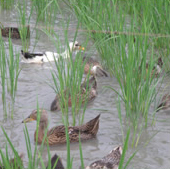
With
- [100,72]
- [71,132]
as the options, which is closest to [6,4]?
[100,72]

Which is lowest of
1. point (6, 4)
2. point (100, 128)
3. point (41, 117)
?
point (100, 128)

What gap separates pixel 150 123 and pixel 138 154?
0.74 metres

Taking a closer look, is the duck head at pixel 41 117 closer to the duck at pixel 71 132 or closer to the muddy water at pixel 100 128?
the duck at pixel 71 132

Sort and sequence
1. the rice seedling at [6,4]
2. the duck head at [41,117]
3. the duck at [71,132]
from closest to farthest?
the duck at [71,132], the duck head at [41,117], the rice seedling at [6,4]

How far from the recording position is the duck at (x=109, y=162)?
3.84 meters

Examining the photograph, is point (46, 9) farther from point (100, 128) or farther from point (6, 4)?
point (100, 128)

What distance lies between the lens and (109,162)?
3.93m

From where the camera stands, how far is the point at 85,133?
466 centimetres

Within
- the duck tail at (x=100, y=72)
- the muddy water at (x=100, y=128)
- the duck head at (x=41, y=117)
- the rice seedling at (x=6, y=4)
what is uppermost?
the rice seedling at (x=6, y=4)

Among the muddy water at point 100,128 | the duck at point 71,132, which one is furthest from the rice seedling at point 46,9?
the duck at point 71,132

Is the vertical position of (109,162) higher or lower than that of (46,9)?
lower

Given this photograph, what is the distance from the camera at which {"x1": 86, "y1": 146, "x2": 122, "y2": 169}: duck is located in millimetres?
3836

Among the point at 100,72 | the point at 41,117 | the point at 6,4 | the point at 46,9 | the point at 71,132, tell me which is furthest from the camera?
the point at 6,4

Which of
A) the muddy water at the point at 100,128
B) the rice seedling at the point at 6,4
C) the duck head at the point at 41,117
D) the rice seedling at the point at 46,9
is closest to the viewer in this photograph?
the muddy water at the point at 100,128
